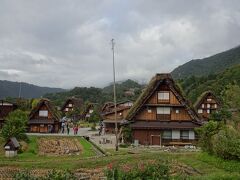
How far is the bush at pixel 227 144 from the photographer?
20.8m

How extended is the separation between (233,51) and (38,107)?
152 metres

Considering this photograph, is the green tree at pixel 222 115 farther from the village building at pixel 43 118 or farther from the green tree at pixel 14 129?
the green tree at pixel 14 129

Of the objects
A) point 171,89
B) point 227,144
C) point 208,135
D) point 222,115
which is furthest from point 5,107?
point 227,144

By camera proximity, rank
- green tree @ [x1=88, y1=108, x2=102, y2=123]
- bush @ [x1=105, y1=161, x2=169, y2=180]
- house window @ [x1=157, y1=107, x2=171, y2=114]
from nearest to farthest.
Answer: bush @ [x1=105, y1=161, x2=169, y2=180] < house window @ [x1=157, y1=107, x2=171, y2=114] < green tree @ [x1=88, y1=108, x2=102, y2=123]

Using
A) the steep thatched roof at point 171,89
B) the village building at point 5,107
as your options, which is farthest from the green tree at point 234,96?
the village building at point 5,107

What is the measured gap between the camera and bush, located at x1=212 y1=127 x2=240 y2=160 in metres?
20.8

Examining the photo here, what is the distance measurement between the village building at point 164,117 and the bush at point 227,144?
542 inches

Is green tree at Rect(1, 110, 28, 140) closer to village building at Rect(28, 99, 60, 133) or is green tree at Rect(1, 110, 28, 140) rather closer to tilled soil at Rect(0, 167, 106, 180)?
tilled soil at Rect(0, 167, 106, 180)

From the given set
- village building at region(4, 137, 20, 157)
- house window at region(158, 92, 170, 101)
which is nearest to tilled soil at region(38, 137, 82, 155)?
village building at region(4, 137, 20, 157)

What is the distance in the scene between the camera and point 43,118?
53719mm

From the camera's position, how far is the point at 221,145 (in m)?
21.5

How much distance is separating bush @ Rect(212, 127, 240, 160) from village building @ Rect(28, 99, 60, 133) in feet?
115

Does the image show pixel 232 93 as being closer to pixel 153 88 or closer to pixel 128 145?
pixel 153 88

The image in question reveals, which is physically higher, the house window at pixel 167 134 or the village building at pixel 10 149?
the house window at pixel 167 134
